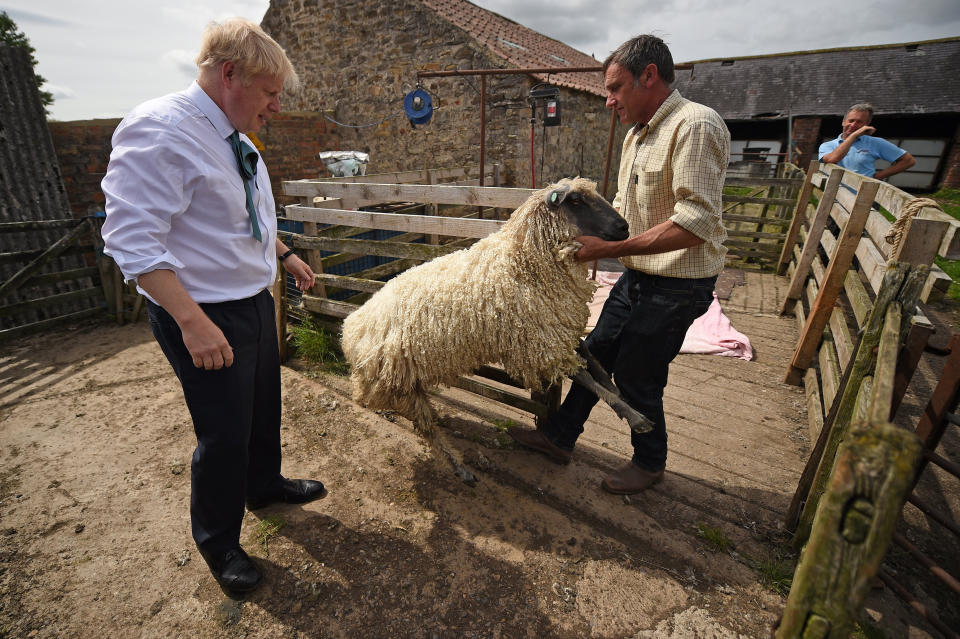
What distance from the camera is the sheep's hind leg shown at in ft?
9.56

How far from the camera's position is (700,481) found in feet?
9.51

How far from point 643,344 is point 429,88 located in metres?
9.85

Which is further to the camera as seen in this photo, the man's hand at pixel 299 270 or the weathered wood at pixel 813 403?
the weathered wood at pixel 813 403

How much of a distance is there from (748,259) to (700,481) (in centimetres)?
673

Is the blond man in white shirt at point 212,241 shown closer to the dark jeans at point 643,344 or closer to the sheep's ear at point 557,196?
the sheep's ear at point 557,196

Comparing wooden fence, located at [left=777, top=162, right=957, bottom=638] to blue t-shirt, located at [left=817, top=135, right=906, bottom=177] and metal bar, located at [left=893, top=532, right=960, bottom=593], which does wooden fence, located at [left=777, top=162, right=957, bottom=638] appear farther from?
blue t-shirt, located at [left=817, top=135, right=906, bottom=177]

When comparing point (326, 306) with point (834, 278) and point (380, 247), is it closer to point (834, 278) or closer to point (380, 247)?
point (380, 247)

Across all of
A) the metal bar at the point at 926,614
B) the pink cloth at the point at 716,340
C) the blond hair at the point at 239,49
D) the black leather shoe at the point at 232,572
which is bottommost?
the black leather shoe at the point at 232,572

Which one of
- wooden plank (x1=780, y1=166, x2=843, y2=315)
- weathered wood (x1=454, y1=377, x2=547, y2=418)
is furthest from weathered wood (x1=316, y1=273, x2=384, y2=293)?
wooden plank (x1=780, y1=166, x2=843, y2=315)

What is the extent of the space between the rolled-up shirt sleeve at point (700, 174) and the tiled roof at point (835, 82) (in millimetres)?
21270

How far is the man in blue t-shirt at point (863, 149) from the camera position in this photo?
508cm

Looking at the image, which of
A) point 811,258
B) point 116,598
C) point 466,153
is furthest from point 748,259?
point 116,598

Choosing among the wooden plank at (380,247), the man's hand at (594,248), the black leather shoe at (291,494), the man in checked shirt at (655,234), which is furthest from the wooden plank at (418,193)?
the black leather shoe at (291,494)

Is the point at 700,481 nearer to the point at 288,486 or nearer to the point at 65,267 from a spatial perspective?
the point at 288,486
